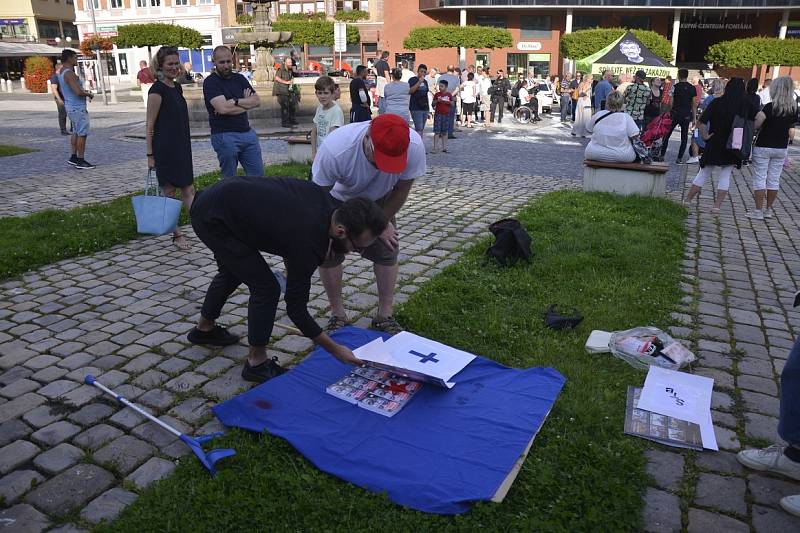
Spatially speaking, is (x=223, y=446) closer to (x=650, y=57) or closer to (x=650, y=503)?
(x=650, y=503)

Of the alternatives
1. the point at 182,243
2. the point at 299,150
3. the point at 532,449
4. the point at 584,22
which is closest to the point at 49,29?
the point at 584,22

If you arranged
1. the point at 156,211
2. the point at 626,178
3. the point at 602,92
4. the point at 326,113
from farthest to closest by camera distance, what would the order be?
the point at 602,92 < the point at 626,178 < the point at 326,113 < the point at 156,211

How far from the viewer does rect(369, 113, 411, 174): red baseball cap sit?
11.7 ft

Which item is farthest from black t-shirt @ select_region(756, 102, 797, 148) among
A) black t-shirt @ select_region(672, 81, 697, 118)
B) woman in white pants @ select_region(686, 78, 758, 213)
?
black t-shirt @ select_region(672, 81, 697, 118)

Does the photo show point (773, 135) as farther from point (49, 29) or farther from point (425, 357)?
point (49, 29)

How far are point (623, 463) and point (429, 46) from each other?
49269mm

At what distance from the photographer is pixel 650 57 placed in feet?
61.0

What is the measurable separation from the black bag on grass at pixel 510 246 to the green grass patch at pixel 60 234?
12.7ft

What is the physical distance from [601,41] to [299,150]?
4166cm

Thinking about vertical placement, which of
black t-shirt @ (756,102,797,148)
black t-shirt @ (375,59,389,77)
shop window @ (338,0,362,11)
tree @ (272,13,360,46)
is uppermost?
shop window @ (338,0,362,11)

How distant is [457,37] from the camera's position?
47688mm

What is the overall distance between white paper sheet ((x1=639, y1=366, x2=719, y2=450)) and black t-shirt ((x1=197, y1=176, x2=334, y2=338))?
6.55 feet

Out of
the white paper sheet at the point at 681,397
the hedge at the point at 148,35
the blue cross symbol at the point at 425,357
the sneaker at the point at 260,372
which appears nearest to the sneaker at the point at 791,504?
the white paper sheet at the point at 681,397

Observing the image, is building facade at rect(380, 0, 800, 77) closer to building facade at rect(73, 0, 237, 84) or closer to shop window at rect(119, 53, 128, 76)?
building facade at rect(73, 0, 237, 84)
